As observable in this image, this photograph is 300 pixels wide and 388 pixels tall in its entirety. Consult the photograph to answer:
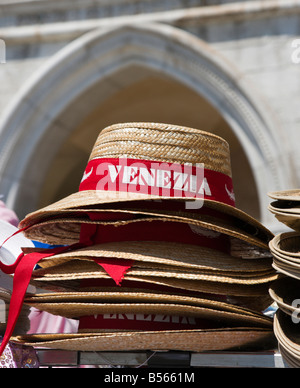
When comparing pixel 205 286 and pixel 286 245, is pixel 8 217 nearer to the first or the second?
pixel 205 286

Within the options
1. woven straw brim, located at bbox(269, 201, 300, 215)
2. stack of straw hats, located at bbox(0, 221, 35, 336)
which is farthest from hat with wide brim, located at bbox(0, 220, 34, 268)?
woven straw brim, located at bbox(269, 201, 300, 215)

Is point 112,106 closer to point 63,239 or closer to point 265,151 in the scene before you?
point 265,151

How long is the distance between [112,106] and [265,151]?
233 centimetres

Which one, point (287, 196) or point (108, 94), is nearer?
point (287, 196)

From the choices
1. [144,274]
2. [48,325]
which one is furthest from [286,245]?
[48,325]

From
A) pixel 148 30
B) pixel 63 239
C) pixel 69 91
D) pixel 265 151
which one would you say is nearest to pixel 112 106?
pixel 69 91

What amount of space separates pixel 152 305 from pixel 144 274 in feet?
0.20

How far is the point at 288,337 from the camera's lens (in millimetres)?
1114

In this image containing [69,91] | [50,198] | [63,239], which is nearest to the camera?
[63,239]

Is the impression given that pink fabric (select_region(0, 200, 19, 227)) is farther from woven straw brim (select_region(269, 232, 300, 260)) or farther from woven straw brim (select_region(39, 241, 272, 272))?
woven straw brim (select_region(269, 232, 300, 260))

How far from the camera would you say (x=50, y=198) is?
6957 mm

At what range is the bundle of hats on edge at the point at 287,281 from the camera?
1079 mm

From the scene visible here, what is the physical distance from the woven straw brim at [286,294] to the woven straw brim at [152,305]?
69 millimetres

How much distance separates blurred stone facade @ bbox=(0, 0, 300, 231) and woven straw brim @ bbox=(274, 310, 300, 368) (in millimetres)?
2760
